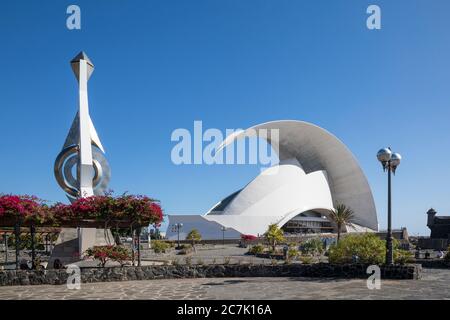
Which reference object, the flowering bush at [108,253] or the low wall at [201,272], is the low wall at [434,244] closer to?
the low wall at [201,272]

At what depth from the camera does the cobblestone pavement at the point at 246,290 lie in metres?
11.3

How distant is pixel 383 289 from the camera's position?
1197 centimetres

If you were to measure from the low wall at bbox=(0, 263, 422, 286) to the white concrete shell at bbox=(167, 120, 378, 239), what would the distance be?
35216 mm

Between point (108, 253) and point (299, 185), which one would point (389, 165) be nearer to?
point (108, 253)

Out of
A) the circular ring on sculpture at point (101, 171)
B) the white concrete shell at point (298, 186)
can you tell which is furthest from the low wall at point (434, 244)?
the circular ring on sculpture at point (101, 171)

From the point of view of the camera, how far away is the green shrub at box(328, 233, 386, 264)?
15852 millimetres

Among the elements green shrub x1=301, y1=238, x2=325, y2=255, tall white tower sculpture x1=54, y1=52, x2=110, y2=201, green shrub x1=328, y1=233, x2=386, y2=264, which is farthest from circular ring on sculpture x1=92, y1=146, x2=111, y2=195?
green shrub x1=328, y1=233, x2=386, y2=264

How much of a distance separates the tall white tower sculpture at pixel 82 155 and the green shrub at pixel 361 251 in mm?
15276

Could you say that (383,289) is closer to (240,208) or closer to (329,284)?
(329,284)

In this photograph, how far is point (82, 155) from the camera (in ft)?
84.4

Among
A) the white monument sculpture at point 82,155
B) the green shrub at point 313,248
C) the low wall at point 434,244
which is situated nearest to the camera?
the white monument sculpture at point 82,155

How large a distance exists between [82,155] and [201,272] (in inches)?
504

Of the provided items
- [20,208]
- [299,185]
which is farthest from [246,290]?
[299,185]
